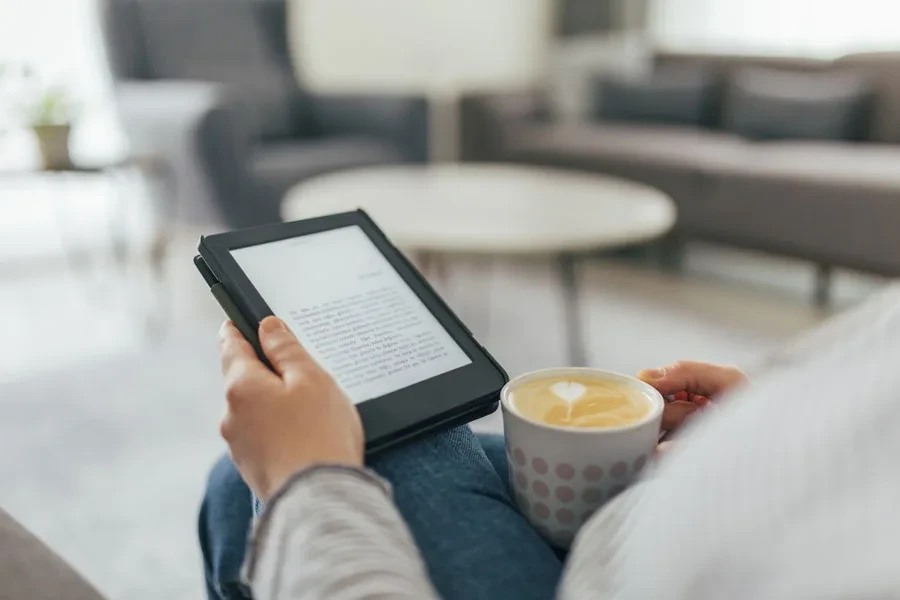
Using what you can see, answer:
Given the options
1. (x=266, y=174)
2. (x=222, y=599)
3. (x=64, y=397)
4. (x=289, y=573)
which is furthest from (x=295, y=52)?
(x=289, y=573)

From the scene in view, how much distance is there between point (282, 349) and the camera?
0.48 m

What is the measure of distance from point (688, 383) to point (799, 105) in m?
2.57

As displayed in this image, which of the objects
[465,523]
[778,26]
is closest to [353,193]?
[465,523]

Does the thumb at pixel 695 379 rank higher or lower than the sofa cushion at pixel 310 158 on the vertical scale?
higher

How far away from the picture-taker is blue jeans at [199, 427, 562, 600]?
471 millimetres

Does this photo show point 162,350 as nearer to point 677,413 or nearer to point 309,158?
point 309,158

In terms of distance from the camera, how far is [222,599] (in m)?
0.66

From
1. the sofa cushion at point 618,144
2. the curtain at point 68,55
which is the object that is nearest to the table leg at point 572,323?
the sofa cushion at point 618,144

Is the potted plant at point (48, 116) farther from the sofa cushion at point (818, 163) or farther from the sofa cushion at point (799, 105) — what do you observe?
the sofa cushion at point (799, 105)

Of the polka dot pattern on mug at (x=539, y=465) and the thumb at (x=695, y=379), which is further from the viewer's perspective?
the thumb at (x=695, y=379)

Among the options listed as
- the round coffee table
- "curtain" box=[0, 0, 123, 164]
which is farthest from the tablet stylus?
"curtain" box=[0, 0, 123, 164]

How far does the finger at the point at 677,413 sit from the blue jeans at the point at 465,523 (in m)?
0.13

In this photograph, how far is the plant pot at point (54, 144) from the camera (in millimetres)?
2016

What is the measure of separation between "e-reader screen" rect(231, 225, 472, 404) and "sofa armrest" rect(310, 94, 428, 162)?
219 centimetres
